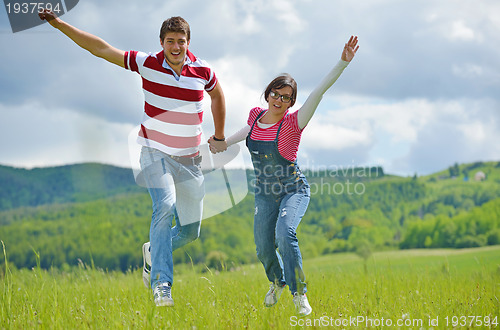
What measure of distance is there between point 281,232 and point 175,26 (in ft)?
6.83

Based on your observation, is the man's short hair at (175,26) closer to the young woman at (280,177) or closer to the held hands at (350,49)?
the young woman at (280,177)

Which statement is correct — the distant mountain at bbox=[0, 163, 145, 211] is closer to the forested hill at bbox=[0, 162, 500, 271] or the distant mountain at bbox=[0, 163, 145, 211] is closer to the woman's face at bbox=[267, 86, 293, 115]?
the forested hill at bbox=[0, 162, 500, 271]

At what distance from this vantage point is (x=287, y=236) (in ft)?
12.9

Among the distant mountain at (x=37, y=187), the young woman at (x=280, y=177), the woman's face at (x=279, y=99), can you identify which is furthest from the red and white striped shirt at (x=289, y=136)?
the distant mountain at (x=37, y=187)

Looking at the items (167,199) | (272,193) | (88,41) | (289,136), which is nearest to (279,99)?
(289,136)

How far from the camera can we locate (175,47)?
13.9 ft

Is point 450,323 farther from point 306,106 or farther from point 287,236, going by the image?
point 306,106

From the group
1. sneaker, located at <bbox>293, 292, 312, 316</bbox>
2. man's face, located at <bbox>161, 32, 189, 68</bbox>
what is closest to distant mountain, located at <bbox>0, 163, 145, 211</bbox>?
man's face, located at <bbox>161, 32, 189, 68</bbox>

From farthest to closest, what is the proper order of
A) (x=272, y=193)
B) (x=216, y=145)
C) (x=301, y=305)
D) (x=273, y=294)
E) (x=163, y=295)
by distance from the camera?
(x=216, y=145) → (x=273, y=294) → (x=272, y=193) → (x=163, y=295) → (x=301, y=305)

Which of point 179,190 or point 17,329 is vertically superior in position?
point 179,190

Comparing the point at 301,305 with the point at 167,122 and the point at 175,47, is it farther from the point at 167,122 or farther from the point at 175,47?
the point at 175,47

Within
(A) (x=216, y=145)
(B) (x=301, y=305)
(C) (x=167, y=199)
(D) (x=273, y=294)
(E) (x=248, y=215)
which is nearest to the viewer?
(B) (x=301, y=305)

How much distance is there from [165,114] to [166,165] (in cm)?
48

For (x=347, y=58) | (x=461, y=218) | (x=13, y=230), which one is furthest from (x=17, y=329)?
(x=13, y=230)
